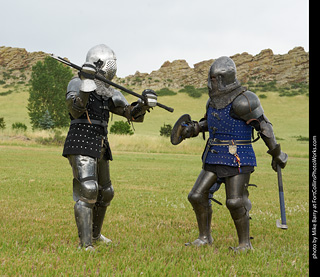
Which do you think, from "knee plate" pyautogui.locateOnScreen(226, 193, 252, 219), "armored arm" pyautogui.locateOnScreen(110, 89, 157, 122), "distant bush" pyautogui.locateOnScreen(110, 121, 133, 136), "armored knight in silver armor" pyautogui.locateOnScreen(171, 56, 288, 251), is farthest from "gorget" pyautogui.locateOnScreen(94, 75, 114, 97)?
"distant bush" pyautogui.locateOnScreen(110, 121, 133, 136)

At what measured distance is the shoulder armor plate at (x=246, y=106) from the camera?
4.41m

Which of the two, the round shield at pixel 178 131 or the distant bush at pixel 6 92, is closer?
the round shield at pixel 178 131

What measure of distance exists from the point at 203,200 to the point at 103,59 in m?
2.17

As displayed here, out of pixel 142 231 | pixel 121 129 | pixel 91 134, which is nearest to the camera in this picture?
pixel 91 134

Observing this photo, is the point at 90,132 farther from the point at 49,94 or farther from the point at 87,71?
the point at 49,94

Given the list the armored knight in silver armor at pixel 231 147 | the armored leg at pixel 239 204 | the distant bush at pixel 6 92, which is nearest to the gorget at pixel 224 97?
the armored knight in silver armor at pixel 231 147

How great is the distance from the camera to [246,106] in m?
4.40

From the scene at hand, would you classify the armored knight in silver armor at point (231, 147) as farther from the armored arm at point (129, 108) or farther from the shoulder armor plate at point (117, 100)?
the shoulder armor plate at point (117, 100)

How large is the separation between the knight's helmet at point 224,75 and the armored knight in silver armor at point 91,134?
846 mm

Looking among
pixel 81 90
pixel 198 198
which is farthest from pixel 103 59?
pixel 198 198

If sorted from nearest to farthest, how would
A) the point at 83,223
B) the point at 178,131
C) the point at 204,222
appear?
the point at 83,223 < the point at 204,222 < the point at 178,131

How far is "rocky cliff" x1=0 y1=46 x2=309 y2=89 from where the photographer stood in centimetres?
9581
